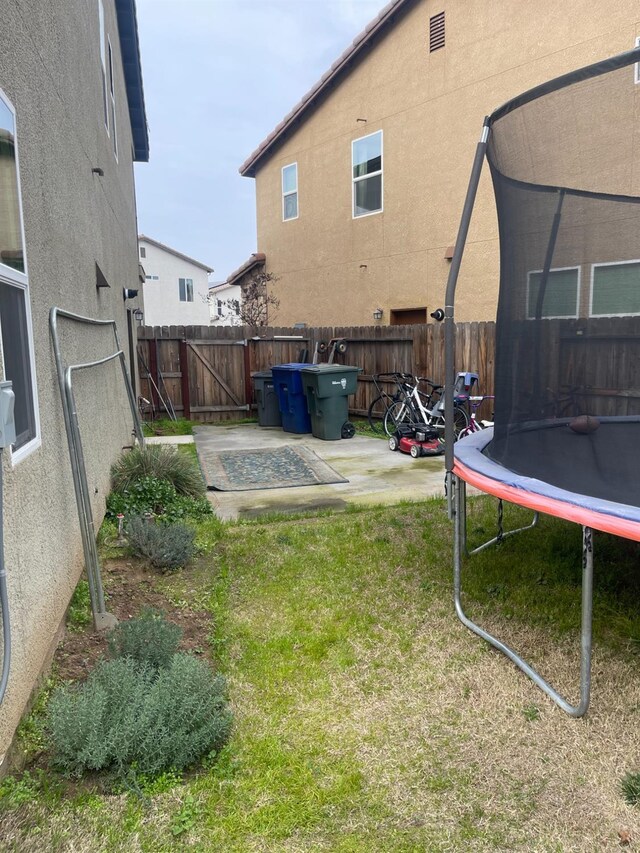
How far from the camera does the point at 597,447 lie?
2.68 meters

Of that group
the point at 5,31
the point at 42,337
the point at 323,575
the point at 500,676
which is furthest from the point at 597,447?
the point at 5,31

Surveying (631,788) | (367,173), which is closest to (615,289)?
(631,788)

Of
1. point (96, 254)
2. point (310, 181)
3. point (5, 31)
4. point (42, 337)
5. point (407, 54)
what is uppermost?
point (407, 54)

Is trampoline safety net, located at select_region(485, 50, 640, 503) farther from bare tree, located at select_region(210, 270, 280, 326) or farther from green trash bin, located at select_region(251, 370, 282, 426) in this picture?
bare tree, located at select_region(210, 270, 280, 326)

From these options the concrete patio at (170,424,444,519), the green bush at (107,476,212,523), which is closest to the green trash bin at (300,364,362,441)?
the concrete patio at (170,424,444,519)

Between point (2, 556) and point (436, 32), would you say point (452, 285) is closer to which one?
point (2, 556)

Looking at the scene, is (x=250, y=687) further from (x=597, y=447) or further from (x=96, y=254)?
(x=96, y=254)

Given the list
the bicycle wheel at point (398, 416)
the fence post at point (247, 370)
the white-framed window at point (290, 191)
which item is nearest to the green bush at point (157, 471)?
the bicycle wheel at point (398, 416)

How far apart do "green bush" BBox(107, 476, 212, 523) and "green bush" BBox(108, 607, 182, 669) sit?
80.3 inches

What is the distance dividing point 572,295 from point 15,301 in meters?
2.34

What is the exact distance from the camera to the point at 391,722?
225 cm

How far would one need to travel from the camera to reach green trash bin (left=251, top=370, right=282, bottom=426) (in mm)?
9797

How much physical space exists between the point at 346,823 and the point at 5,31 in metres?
2.91

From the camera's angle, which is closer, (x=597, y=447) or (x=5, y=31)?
(x=5, y=31)
